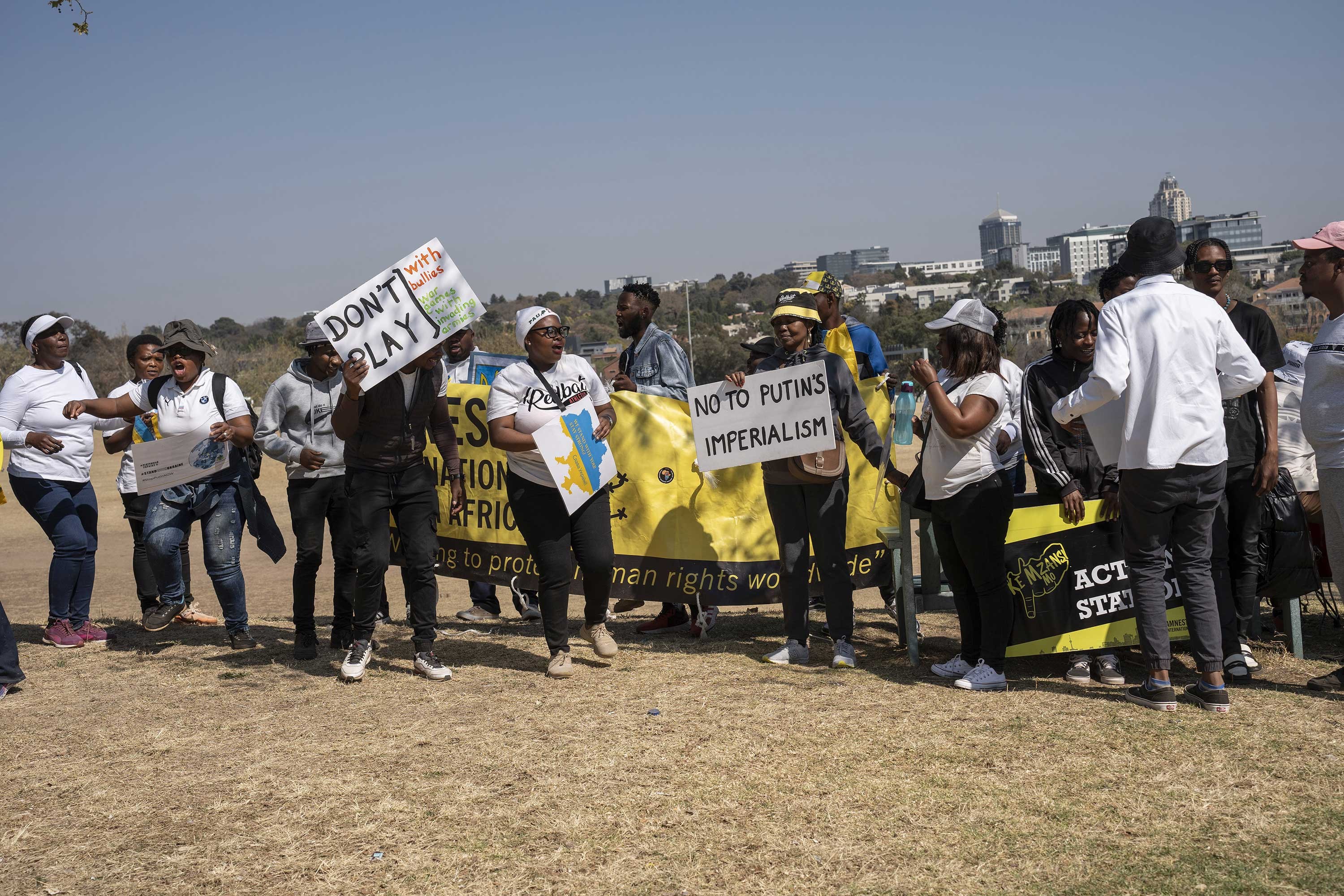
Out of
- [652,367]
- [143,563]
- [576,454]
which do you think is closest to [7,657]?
[143,563]

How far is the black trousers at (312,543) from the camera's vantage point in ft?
23.3

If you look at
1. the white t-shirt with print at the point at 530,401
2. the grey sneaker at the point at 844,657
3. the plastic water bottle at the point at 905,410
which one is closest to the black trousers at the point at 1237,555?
the grey sneaker at the point at 844,657

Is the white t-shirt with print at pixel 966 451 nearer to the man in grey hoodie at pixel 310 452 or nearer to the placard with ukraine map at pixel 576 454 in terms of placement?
the placard with ukraine map at pixel 576 454

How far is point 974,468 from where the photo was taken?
5.54 meters

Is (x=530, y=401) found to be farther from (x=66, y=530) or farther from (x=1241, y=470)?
(x=1241, y=470)

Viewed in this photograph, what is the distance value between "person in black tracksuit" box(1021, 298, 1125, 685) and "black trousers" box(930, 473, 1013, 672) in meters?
0.28

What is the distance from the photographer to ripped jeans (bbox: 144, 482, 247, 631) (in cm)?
723

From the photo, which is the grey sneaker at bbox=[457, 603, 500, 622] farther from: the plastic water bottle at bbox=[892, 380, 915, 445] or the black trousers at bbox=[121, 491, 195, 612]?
the plastic water bottle at bbox=[892, 380, 915, 445]

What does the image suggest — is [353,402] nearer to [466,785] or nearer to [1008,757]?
[466,785]

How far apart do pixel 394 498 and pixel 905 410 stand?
746 inches

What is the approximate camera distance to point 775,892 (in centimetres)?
351

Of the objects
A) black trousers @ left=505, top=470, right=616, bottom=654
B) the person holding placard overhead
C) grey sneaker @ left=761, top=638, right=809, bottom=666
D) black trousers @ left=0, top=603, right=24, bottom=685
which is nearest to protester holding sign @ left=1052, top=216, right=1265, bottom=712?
the person holding placard overhead

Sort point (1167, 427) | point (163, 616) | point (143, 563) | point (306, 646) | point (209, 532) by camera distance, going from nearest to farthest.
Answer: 1. point (1167, 427)
2. point (306, 646)
3. point (209, 532)
4. point (163, 616)
5. point (143, 563)

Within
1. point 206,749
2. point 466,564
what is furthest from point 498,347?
point 206,749
